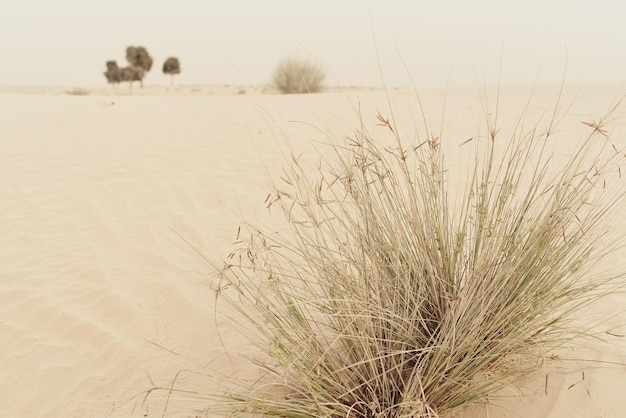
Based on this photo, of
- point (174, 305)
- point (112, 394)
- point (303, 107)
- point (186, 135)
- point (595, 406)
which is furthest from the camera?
point (303, 107)

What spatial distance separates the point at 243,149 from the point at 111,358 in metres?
4.72

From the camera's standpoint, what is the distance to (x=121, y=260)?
4.29 meters

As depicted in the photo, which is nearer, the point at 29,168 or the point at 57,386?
the point at 57,386

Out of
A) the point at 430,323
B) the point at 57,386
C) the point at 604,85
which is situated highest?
the point at 604,85

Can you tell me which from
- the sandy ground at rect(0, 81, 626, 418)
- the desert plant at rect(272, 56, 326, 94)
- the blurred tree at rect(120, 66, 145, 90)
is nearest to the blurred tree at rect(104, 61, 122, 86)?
the blurred tree at rect(120, 66, 145, 90)

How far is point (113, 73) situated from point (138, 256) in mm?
34805

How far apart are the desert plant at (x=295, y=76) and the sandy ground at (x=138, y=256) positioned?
298 inches

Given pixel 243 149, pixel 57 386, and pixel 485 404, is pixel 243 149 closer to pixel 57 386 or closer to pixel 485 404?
pixel 57 386

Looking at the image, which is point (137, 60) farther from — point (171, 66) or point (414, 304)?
point (414, 304)

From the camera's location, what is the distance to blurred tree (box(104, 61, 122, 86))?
3594 cm

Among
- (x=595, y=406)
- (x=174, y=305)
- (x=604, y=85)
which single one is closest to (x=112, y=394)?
(x=174, y=305)

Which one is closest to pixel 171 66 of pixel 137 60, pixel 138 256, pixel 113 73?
pixel 137 60

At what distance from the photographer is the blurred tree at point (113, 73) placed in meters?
35.9

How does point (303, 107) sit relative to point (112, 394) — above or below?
above
